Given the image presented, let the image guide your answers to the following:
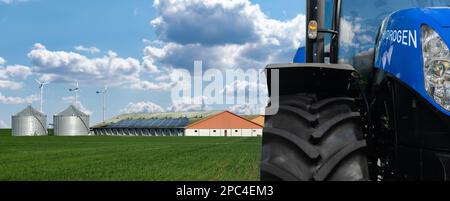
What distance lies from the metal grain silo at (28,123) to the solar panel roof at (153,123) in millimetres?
15264

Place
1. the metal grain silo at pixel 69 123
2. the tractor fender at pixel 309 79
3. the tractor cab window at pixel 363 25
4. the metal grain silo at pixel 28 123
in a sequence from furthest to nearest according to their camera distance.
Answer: the metal grain silo at pixel 69 123 → the metal grain silo at pixel 28 123 → the tractor cab window at pixel 363 25 → the tractor fender at pixel 309 79

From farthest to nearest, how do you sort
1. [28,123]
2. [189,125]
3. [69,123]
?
[69,123]
[28,123]
[189,125]

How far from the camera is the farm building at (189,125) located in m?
108

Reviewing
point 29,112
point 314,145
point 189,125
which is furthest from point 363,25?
point 29,112

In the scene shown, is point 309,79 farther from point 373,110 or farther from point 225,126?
point 225,126

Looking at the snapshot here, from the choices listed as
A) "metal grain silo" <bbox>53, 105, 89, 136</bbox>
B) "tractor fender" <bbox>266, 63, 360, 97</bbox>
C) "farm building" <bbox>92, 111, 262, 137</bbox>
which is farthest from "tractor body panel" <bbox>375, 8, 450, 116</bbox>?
"metal grain silo" <bbox>53, 105, 89, 136</bbox>

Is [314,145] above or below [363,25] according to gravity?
below

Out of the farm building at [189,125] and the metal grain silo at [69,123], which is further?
the metal grain silo at [69,123]

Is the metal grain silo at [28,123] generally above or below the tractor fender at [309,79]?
below

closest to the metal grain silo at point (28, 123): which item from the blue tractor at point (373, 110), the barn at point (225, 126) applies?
the barn at point (225, 126)

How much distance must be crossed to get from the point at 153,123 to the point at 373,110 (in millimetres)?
109940

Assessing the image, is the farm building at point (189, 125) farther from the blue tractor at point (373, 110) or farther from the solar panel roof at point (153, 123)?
the blue tractor at point (373, 110)

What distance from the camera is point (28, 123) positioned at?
107 m
